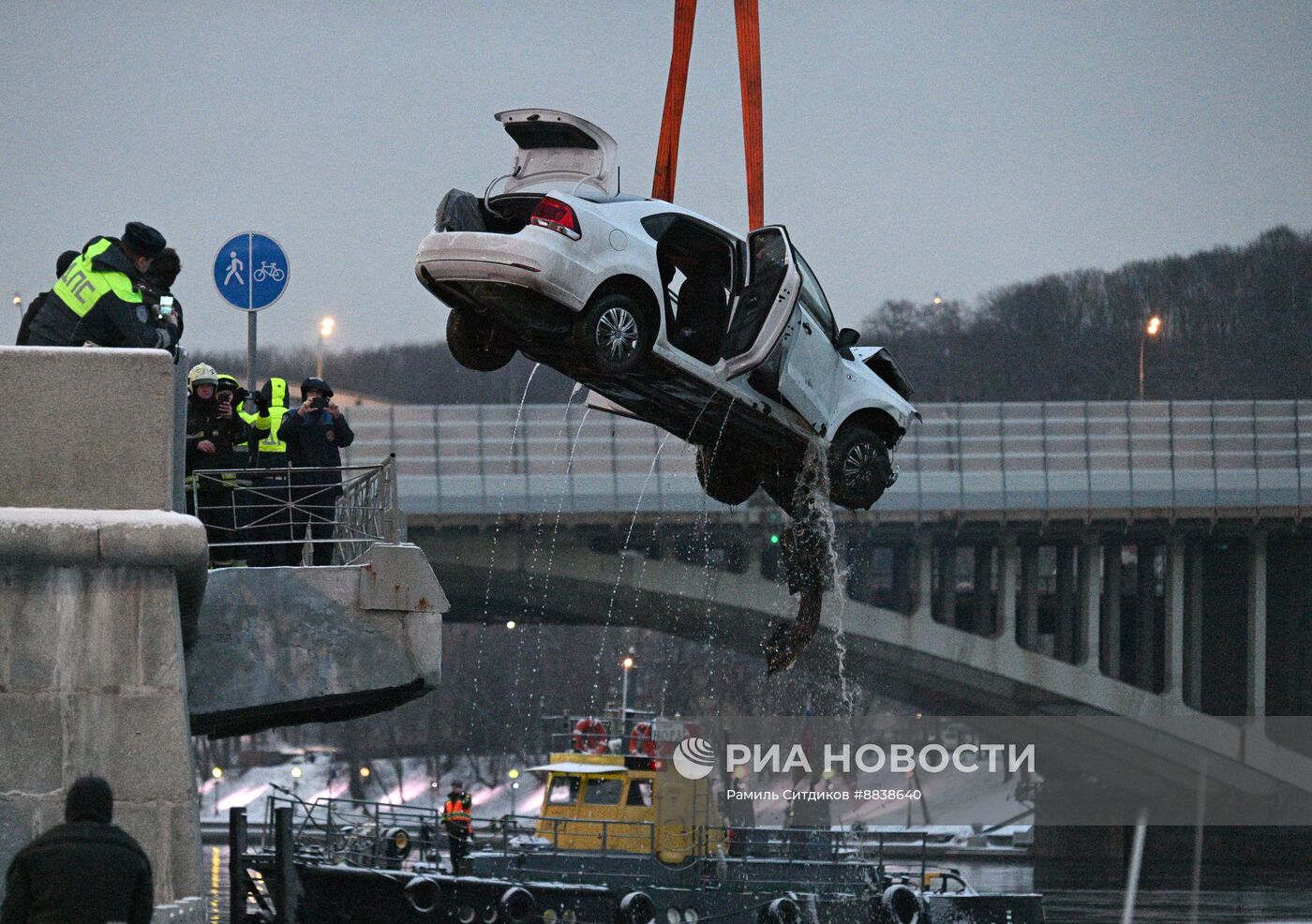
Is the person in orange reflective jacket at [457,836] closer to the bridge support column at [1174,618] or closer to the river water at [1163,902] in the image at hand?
the river water at [1163,902]

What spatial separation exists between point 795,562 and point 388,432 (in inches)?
909

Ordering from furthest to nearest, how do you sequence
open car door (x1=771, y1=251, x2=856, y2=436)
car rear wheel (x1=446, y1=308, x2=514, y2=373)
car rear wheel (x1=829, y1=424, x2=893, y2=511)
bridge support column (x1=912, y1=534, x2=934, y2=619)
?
1. bridge support column (x1=912, y1=534, x2=934, y2=619)
2. car rear wheel (x1=829, y1=424, x2=893, y2=511)
3. open car door (x1=771, y1=251, x2=856, y2=436)
4. car rear wheel (x1=446, y1=308, x2=514, y2=373)

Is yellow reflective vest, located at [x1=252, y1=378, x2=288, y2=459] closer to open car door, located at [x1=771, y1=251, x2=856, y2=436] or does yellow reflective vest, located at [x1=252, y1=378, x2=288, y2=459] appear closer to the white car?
the white car

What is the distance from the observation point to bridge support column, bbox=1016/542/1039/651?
3847cm

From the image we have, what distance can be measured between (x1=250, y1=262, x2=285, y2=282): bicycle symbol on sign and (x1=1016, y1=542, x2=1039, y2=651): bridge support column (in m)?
28.3

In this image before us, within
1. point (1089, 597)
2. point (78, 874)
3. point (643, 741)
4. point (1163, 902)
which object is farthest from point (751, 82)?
point (1163, 902)

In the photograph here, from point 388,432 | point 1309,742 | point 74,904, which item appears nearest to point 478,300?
point 74,904

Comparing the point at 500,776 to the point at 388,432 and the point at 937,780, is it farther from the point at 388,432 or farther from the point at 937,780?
the point at 388,432

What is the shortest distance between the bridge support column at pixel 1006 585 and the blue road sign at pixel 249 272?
90.6 ft

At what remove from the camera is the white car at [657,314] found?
10898 millimetres

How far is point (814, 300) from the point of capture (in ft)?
41.2

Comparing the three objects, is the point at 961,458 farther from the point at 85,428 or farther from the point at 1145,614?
the point at 85,428

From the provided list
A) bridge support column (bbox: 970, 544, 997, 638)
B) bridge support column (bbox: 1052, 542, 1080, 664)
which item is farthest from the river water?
bridge support column (bbox: 970, 544, 997, 638)

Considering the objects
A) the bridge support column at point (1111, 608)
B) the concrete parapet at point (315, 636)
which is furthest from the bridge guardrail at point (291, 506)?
the bridge support column at point (1111, 608)
